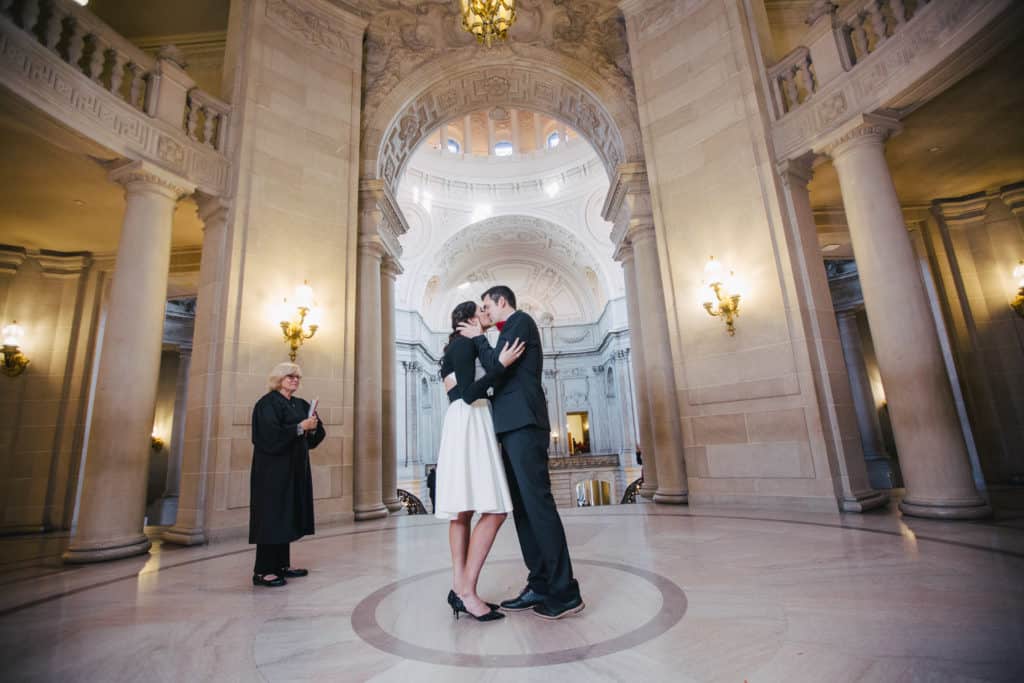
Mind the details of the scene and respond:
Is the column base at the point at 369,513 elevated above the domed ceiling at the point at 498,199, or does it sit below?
below

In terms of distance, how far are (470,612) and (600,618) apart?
0.67m

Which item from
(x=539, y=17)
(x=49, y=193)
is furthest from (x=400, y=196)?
(x=49, y=193)

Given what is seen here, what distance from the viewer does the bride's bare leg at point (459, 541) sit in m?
2.62

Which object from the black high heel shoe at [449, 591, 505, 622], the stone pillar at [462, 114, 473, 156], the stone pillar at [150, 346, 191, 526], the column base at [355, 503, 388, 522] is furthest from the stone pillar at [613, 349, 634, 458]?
the black high heel shoe at [449, 591, 505, 622]

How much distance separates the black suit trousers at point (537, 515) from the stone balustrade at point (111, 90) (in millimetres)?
5530

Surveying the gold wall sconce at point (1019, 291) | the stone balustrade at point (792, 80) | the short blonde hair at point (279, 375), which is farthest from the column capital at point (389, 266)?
the gold wall sconce at point (1019, 291)

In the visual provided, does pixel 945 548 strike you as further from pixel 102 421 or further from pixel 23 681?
pixel 102 421

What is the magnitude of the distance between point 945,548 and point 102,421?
754 centimetres

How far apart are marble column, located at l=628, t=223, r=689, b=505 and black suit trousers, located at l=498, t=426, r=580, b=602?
485cm

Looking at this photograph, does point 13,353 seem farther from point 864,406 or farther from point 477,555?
point 864,406

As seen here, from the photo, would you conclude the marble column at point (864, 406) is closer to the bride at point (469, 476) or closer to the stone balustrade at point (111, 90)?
the bride at point (469, 476)

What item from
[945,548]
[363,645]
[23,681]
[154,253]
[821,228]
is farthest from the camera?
[821,228]

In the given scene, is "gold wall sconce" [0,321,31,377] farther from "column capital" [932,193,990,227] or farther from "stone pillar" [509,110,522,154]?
"stone pillar" [509,110,522,154]

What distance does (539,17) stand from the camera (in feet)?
29.7
